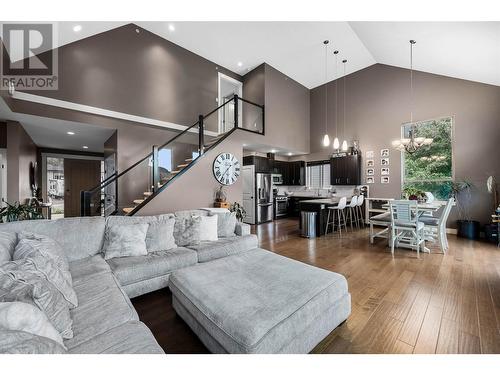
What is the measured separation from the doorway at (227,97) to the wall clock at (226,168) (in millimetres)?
1675

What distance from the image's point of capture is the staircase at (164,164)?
13.5 feet

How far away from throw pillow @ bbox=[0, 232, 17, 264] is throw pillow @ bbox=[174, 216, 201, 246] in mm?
1495

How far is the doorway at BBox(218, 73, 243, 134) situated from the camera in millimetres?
6566

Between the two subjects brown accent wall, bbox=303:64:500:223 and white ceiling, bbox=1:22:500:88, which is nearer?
white ceiling, bbox=1:22:500:88

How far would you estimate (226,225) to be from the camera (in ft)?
11.3

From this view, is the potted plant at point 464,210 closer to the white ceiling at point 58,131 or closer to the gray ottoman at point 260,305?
the gray ottoman at point 260,305

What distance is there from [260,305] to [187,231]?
1807 millimetres

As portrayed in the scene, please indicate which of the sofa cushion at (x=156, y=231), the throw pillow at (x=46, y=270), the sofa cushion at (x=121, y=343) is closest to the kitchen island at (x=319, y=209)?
the sofa cushion at (x=156, y=231)

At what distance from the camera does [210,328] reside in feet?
4.46

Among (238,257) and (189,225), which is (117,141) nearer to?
(189,225)

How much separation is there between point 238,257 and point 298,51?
5.91 meters

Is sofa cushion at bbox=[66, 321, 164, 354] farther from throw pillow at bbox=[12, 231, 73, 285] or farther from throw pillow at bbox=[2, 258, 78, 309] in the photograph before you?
throw pillow at bbox=[12, 231, 73, 285]

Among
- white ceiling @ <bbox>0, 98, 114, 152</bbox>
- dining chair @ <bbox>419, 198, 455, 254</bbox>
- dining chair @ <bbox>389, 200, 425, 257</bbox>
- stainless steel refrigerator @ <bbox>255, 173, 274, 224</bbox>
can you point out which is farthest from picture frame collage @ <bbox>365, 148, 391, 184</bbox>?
white ceiling @ <bbox>0, 98, 114, 152</bbox>

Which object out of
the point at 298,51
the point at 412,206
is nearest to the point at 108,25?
the point at 298,51
